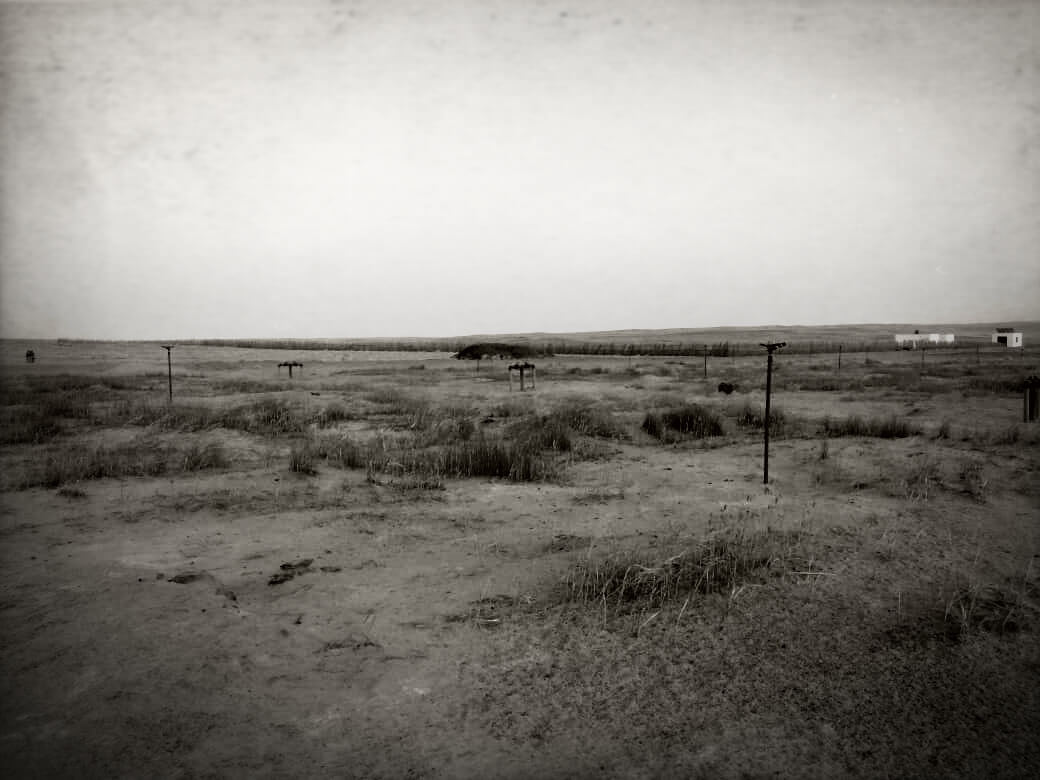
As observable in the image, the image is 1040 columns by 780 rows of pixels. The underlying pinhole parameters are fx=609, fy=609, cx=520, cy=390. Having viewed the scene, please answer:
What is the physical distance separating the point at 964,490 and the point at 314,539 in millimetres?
7311

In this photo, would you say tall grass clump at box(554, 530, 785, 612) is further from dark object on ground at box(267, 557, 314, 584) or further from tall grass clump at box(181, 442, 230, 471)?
tall grass clump at box(181, 442, 230, 471)

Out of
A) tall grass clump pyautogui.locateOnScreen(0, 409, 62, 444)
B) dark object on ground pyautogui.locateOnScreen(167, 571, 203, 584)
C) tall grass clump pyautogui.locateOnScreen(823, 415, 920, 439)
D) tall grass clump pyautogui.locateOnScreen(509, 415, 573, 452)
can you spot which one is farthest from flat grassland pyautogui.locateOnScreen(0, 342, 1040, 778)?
tall grass clump pyautogui.locateOnScreen(0, 409, 62, 444)

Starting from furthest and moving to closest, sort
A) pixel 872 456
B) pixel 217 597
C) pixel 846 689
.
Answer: pixel 872 456, pixel 217 597, pixel 846 689

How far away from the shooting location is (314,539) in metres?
5.79

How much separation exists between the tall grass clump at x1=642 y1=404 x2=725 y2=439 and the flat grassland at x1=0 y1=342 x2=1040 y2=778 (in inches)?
87.8

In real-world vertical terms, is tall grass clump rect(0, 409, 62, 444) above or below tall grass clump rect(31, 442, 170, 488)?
above

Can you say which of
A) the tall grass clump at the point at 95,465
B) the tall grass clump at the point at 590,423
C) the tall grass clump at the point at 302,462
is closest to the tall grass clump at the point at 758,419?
the tall grass clump at the point at 590,423

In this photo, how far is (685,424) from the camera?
11.9 metres

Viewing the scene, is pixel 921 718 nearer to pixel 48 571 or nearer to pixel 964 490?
pixel 964 490

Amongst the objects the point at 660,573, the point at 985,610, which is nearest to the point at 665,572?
the point at 660,573

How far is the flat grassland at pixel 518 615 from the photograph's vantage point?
287 cm

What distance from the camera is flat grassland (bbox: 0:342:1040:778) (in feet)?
9.42

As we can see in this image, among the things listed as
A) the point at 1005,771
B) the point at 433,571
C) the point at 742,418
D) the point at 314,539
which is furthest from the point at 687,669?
the point at 742,418

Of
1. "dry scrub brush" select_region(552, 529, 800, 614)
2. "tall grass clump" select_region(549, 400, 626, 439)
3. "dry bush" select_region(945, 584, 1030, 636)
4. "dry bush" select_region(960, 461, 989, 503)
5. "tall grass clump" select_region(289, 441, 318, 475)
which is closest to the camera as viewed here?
"dry bush" select_region(945, 584, 1030, 636)
